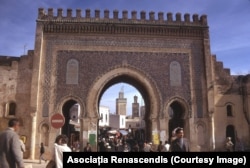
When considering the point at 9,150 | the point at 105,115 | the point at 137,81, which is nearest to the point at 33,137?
the point at 137,81

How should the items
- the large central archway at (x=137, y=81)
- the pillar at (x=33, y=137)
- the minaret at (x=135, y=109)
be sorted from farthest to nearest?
1. the minaret at (x=135, y=109)
2. the large central archway at (x=137, y=81)
3. the pillar at (x=33, y=137)

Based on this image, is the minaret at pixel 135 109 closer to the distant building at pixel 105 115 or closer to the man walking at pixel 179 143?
the distant building at pixel 105 115

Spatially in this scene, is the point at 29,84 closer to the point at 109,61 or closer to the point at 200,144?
the point at 109,61

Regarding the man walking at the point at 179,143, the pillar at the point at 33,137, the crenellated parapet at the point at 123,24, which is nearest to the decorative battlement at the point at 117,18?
the crenellated parapet at the point at 123,24

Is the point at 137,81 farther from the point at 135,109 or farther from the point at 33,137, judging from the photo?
the point at 135,109

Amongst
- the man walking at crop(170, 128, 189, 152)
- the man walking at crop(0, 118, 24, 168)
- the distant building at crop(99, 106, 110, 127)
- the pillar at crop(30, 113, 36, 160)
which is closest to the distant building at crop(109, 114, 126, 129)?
the distant building at crop(99, 106, 110, 127)

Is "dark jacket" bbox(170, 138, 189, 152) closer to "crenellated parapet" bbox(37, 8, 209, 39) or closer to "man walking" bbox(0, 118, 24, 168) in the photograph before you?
"man walking" bbox(0, 118, 24, 168)

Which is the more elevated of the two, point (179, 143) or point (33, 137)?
point (33, 137)

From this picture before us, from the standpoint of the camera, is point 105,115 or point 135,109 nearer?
point 105,115

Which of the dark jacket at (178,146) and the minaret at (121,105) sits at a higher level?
the minaret at (121,105)

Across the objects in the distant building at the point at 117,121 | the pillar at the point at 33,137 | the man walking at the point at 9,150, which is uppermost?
the distant building at the point at 117,121

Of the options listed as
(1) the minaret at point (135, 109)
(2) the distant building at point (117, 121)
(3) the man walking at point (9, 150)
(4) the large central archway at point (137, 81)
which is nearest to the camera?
(3) the man walking at point (9, 150)

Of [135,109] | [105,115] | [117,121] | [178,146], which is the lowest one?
[178,146]

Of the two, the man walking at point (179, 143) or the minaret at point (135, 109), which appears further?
the minaret at point (135, 109)
